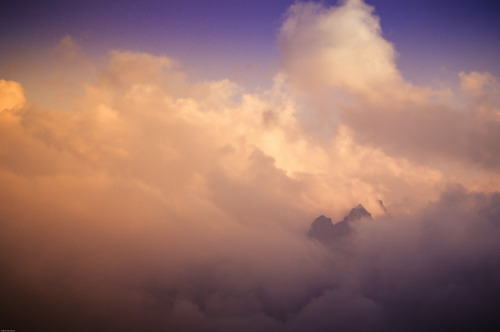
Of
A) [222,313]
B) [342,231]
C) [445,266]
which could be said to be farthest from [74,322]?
[445,266]

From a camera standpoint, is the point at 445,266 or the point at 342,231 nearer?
the point at 445,266

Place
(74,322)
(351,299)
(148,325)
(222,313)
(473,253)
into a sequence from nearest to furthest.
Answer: (74,322) < (148,325) < (222,313) < (351,299) < (473,253)

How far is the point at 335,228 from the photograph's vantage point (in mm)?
146125

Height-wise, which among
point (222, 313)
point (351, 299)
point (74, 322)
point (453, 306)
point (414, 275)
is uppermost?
point (414, 275)

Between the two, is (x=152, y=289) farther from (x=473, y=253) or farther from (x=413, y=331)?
(x=473, y=253)

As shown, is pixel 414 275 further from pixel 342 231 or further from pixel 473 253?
pixel 473 253

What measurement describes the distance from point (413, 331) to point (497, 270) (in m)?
86.9

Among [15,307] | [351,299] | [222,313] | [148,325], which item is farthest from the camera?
[351,299]

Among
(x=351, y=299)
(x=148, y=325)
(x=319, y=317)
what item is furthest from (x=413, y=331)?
(x=148, y=325)

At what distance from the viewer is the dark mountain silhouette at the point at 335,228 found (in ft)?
469

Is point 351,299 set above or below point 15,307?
above

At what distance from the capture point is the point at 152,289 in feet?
318

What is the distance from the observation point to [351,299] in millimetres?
109438

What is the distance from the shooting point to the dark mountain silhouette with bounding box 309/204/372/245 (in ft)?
469
